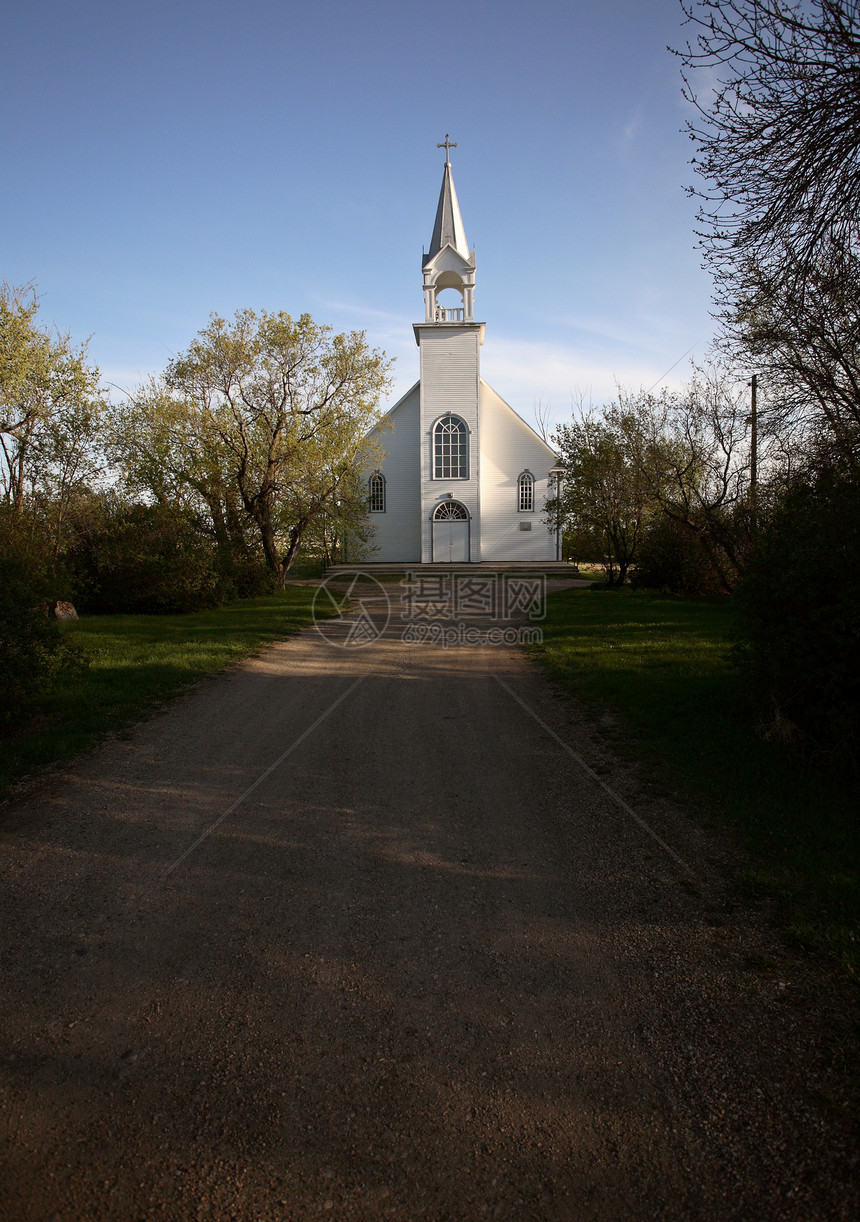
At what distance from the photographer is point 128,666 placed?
445 inches

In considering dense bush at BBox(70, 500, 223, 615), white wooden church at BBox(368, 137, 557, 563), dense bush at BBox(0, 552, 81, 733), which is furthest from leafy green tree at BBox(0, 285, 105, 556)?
white wooden church at BBox(368, 137, 557, 563)

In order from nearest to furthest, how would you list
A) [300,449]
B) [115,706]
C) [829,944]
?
[829,944] → [115,706] → [300,449]

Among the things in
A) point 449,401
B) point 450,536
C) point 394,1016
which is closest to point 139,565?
point 394,1016

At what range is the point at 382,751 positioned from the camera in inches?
285

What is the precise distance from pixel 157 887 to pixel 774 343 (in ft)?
38.2

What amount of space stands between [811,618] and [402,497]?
33770mm

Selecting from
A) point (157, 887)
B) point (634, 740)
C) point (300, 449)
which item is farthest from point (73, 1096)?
point (300, 449)

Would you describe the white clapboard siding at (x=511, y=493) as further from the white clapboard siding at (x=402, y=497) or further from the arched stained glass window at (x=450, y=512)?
the white clapboard siding at (x=402, y=497)

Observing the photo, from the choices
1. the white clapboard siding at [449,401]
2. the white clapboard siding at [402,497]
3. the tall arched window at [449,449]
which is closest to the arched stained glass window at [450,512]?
the white clapboard siding at [449,401]

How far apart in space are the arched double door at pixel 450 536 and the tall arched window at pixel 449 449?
1628 millimetres

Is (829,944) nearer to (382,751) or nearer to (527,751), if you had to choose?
(527,751)

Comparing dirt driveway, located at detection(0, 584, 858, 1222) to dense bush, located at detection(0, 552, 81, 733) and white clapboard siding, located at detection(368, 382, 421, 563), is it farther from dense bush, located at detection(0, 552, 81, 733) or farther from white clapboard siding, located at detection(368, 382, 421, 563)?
white clapboard siding, located at detection(368, 382, 421, 563)

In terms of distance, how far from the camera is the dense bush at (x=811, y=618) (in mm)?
5777

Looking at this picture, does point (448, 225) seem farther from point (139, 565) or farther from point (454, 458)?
point (139, 565)
